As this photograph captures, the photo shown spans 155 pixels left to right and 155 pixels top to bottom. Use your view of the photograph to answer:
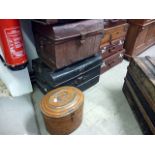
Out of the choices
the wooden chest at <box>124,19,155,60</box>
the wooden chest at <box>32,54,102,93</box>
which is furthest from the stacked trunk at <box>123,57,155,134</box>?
the wooden chest at <box>124,19,155,60</box>

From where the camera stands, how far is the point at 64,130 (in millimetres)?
1263

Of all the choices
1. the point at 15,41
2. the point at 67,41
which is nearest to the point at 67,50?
the point at 67,41

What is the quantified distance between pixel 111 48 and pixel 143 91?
2.89 ft

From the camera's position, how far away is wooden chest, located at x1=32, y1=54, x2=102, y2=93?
1.41 meters

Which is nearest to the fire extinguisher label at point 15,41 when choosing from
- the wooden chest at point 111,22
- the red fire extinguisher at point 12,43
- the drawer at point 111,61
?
the red fire extinguisher at point 12,43

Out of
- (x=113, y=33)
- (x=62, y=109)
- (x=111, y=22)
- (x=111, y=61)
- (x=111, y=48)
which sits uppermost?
(x=111, y=22)

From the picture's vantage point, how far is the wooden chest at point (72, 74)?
4.64 feet

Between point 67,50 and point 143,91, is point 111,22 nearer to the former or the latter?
point 67,50

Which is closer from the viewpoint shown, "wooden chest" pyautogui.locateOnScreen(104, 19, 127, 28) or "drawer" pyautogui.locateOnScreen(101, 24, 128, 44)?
"wooden chest" pyautogui.locateOnScreen(104, 19, 127, 28)

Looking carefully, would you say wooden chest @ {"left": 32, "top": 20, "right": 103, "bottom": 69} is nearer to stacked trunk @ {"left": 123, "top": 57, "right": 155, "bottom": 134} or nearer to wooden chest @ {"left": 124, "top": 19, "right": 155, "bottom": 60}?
stacked trunk @ {"left": 123, "top": 57, "right": 155, "bottom": 134}

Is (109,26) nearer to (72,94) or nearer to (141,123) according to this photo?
(72,94)

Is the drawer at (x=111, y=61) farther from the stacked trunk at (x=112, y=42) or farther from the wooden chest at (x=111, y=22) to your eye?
the wooden chest at (x=111, y=22)

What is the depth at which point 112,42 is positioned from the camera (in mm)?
2004

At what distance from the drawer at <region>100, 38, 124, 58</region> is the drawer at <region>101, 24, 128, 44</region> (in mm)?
67
